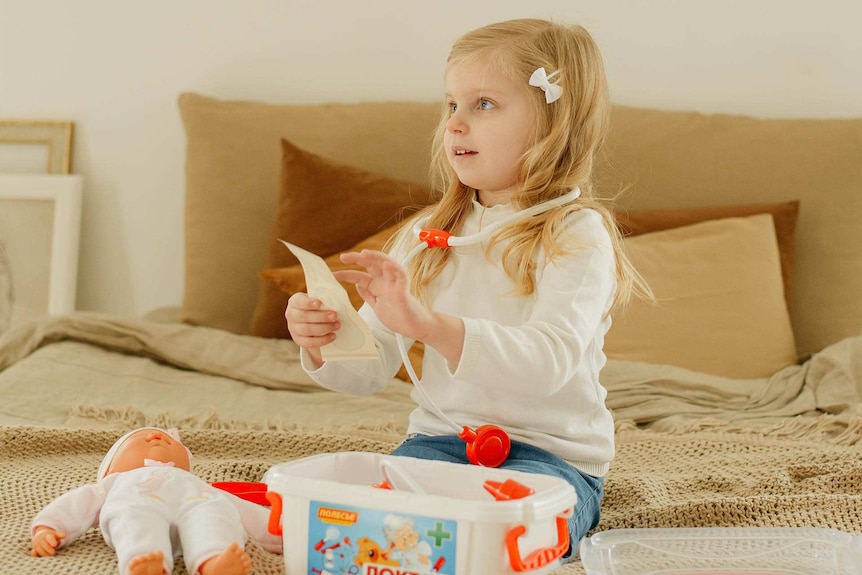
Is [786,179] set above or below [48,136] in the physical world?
above

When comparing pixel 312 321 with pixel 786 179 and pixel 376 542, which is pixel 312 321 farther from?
pixel 786 179

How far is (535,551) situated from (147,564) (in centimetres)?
35

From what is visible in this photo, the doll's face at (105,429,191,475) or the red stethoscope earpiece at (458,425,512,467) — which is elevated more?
the red stethoscope earpiece at (458,425,512,467)

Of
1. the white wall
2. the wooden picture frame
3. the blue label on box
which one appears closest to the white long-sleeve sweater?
the blue label on box

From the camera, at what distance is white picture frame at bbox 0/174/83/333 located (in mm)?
2748

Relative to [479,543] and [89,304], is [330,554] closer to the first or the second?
[479,543]

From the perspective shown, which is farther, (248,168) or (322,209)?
(248,168)

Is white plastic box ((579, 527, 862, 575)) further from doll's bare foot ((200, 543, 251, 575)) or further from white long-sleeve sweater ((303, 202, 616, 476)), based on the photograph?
doll's bare foot ((200, 543, 251, 575))

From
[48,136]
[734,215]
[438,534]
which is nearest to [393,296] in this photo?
[438,534]

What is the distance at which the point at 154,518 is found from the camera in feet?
3.30

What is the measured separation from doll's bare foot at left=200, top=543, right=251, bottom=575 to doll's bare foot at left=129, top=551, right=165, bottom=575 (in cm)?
4

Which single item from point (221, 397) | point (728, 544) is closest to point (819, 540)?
point (728, 544)

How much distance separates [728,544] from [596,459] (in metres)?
0.20

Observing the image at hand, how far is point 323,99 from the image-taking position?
2.80 meters
